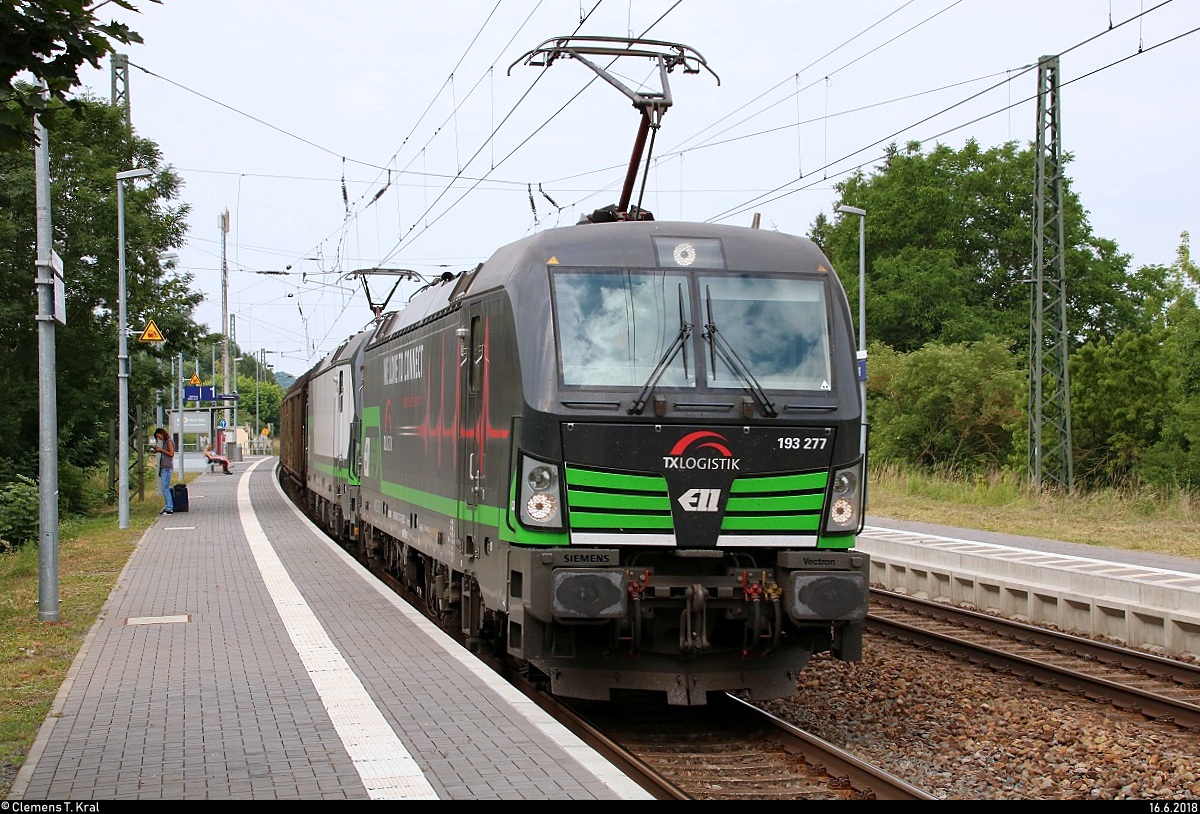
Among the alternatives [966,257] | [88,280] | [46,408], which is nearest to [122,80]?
[88,280]

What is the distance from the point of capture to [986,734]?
8.89m

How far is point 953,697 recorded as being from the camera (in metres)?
10.2

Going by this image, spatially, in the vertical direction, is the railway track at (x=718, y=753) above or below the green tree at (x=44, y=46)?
below

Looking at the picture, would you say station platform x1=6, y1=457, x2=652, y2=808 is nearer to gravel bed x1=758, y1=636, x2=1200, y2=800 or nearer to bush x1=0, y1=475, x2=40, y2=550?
gravel bed x1=758, y1=636, x2=1200, y2=800

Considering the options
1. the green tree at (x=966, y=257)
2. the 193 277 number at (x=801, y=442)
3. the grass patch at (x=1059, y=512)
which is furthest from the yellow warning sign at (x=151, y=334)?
the green tree at (x=966, y=257)

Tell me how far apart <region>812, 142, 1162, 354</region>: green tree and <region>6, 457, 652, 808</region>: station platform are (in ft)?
130

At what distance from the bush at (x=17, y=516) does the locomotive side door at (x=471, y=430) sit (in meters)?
13.2

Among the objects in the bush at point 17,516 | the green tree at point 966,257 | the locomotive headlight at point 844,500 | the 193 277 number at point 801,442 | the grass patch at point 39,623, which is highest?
the green tree at point 966,257

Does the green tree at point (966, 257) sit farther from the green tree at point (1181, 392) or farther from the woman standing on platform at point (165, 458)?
the woman standing on platform at point (165, 458)

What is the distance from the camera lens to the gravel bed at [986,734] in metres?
7.64

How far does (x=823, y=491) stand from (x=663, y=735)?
78.5 inches

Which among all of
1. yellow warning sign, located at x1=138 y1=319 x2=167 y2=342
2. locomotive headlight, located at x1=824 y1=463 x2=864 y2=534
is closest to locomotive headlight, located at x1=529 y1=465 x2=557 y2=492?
locomotive headlight, located at x1=824 y1=463 x2=864 y2=534

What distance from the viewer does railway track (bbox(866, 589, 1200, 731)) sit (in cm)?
982
